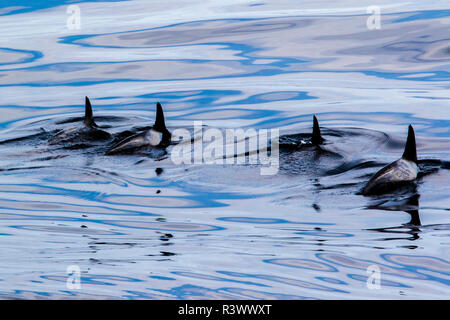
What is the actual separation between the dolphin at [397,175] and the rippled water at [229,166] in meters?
0.18

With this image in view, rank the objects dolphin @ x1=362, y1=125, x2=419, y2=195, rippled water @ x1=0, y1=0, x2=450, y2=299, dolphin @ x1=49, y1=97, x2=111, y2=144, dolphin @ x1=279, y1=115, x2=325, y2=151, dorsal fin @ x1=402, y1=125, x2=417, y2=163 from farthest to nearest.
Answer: dolphin @ x1=49, y1=97, x2=111, y2=144 → dolphin @ x1=279, y1=115, x2=325, y2=151 → dorsal fin @ x1=402, y1=125, x2=417, y2=163 → dolphin @ x1=362, y1=125, x2=419, y2=195 → rippled water @ x1=0, y1=0, x2=450, y2=299

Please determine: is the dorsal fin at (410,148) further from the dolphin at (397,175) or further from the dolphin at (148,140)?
the dolphin at (148,140)

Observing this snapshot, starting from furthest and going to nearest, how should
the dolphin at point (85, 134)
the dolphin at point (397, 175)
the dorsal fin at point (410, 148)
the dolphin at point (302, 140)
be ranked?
1. the dolphin at point (85, 134)
2. the dolphin at point (302, 140)
3. the dorsal fin at point (410, 148)
4. the dolphin at point (397, 175)

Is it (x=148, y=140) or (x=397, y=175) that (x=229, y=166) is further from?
(x=397, y=175)

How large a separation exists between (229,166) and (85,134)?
9.31 ft

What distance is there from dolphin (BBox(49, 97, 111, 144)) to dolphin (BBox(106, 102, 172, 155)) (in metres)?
0.89


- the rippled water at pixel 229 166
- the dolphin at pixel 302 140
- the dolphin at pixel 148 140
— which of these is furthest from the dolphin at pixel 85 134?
the dolphin at pixel 302 140

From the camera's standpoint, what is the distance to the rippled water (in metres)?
6.60

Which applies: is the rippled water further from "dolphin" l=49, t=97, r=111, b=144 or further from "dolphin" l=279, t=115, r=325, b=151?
"dolphin" l=49, t=97, r=111, b=144

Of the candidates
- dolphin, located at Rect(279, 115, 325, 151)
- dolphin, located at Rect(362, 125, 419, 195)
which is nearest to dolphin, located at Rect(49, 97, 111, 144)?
dolphin, located at Rect(279, 115, 325, 151)

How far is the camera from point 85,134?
13.2m

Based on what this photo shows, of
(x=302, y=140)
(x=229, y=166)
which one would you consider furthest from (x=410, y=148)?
(x=302, y=140)

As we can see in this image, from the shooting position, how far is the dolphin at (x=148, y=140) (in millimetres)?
12086
